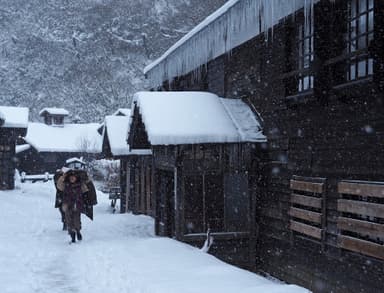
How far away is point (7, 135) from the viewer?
91.7 ft

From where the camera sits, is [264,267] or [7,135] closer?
[264,267]

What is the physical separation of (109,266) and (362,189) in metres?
4.46

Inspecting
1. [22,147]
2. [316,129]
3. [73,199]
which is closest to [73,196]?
[73,199]

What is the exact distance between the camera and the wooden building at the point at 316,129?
758 cm

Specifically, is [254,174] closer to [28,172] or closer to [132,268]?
[132,268]

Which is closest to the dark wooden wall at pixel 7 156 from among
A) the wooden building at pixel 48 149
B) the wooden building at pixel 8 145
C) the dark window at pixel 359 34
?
the wooden building at pixel 8 145

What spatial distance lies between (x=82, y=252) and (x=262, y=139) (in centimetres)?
476

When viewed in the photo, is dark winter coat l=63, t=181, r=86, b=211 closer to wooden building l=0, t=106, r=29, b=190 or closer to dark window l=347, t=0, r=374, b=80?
dark window l=347, t=0, r=374, b=80

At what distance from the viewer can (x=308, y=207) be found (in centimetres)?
966

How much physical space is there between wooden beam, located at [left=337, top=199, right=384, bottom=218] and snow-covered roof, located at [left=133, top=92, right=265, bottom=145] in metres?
A: 3.59

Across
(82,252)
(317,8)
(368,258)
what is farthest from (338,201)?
(82,252)

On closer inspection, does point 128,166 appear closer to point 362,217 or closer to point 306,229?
point 306,229

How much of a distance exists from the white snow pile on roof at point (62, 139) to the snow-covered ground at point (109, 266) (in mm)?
29914

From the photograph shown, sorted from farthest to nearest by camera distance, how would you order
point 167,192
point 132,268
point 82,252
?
point 167,192
point 82,252
point 132,268
